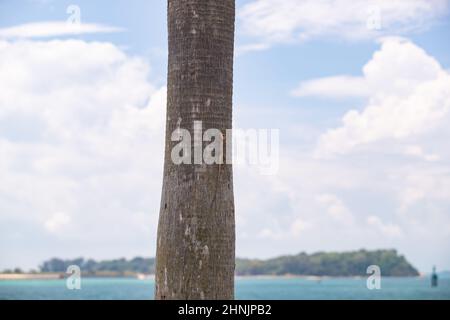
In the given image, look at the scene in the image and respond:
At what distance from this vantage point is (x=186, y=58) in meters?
8.97

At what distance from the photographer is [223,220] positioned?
884 cm

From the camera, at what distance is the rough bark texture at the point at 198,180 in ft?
28.6

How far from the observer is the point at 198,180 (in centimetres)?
878

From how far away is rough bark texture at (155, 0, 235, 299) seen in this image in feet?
28.6

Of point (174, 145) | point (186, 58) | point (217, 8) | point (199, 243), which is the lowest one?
point (199, 243)

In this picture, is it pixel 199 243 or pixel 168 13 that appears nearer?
pixel 199 243
